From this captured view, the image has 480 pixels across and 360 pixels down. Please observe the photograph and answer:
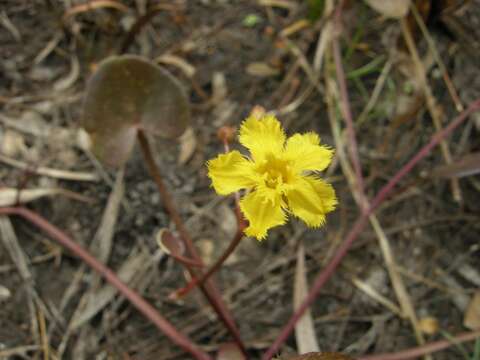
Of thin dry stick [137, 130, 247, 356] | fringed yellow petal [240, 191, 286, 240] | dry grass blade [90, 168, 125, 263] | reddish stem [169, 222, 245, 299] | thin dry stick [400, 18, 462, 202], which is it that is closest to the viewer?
fringed yellow petal [240, 191, 286, 240]

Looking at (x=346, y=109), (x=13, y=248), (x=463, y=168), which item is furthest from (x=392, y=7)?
(x=13, y=248)

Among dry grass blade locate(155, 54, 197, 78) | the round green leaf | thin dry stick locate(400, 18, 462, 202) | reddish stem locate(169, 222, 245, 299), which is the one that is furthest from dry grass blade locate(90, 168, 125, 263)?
thin dry stick locate(400, 18, 462, 202)

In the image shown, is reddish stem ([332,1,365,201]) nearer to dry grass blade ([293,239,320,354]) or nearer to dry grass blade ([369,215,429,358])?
dry grass blade ([369,215,429,358])

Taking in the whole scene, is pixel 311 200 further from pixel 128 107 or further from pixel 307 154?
pixel 128 107

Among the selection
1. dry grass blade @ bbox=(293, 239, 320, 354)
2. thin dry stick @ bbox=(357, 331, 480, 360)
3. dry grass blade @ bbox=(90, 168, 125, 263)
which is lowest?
thin dry stick @ bbox=(357, 331, 480, 360)

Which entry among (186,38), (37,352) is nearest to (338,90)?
(186,38)

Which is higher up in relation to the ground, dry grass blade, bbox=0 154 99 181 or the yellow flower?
dry grass blade, bbox=0 154 99 181

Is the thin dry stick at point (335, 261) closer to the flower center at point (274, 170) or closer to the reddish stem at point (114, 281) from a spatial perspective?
the reddish stem at point (114, 281)

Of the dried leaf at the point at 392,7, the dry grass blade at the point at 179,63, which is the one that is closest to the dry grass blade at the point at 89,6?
the dry grass blade at the point at 179,63
